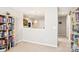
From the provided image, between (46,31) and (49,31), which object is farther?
(46,31)

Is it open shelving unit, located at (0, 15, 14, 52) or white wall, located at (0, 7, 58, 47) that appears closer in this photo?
open shelving unit, located at (0, 15, 14, 52)

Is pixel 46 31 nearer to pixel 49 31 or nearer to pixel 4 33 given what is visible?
pixel 49 31

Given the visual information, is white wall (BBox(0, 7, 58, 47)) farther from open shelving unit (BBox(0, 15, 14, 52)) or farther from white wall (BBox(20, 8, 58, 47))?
open shelving unit (BBox(0, 15, 14, 52))

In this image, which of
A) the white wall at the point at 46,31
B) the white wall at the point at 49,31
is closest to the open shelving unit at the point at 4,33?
the white wall at the point at 46,31

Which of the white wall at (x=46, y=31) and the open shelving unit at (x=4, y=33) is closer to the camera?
the open shelving unit at (x=4, y=33)

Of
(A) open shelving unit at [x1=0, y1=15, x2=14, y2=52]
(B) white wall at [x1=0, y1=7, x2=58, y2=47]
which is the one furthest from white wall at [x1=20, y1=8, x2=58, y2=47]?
(A) open shelving unit at [x1=0, y1=15, x2=14, y2=52]

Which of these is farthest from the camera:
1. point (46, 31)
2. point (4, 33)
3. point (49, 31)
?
point (46, 31)

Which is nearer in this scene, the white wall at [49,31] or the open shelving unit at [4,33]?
the open shelving unit at [4,33]

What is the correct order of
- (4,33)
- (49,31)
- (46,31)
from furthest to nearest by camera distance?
(46,31)
(49,31)
(4,33)

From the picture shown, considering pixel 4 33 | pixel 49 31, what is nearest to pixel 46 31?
pixel 49 31

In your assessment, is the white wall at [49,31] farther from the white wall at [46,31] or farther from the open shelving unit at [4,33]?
the open shelving unit at [4,33]
